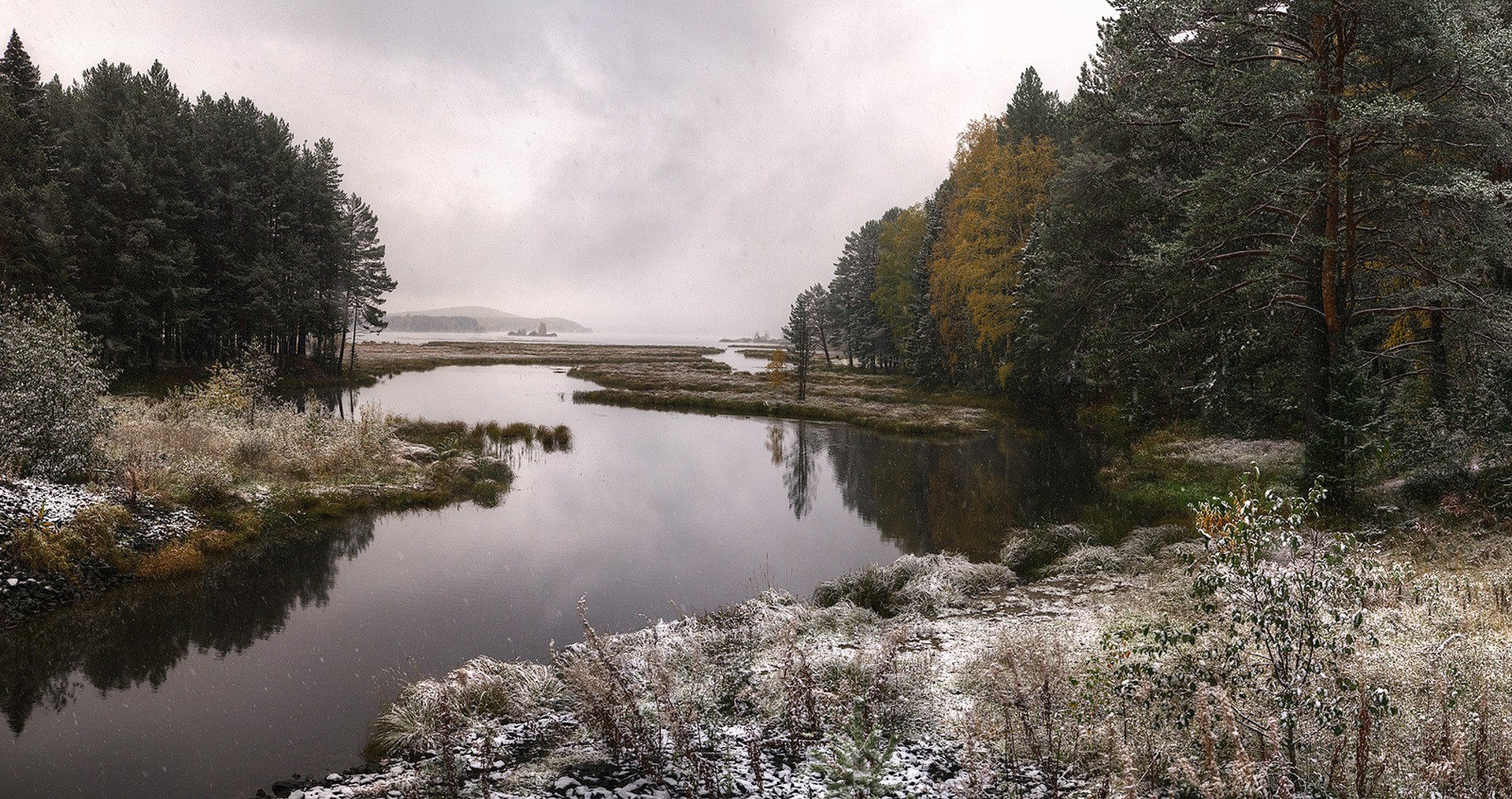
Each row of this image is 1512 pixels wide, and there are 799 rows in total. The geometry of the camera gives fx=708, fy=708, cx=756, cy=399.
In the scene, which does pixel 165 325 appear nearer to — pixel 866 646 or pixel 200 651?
pixel 200 651

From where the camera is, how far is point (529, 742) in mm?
6871

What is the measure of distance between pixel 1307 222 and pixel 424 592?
18302 mm

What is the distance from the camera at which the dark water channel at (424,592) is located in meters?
7.47

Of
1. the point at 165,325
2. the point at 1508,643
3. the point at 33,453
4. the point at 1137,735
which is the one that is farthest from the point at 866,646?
the point at 165,325

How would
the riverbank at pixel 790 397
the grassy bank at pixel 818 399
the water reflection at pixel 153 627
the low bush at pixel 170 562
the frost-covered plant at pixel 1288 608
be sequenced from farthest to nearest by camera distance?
the riverbank at pixel 790 397 → the grassy bank at pixel 818 399 → the low bush at pixel 170 562 → the water reflection at pixel 153 627 → the frost-covered plant at pixel 1288 608

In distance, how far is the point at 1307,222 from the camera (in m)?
14.3

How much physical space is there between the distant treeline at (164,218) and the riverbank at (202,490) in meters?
14.8

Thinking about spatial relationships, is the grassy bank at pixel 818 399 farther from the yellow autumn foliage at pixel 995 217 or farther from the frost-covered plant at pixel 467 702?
the frost-covered plant at pixel 467 702

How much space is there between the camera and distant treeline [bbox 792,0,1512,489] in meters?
12.0

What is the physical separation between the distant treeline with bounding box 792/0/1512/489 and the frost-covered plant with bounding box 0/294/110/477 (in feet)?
71.8

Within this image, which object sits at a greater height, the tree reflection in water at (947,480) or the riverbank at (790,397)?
the riverbank at (790,397)

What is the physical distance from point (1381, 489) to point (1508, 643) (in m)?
8.82

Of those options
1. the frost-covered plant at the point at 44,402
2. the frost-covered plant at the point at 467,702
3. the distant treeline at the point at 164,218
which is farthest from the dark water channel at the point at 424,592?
the distant treeline at the point at 164,218

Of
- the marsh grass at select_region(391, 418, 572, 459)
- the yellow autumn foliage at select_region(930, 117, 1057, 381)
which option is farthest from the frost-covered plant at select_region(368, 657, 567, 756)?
the yellow autumn foliage at select_region(930, 117, 1057, 381)
